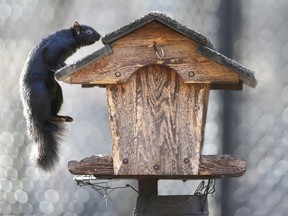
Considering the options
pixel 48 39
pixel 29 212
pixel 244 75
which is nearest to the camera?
pixel 244 75

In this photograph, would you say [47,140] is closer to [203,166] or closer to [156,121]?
[156,121]

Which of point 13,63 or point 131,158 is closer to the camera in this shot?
point 131,158

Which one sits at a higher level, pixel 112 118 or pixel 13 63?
pixel 13 63

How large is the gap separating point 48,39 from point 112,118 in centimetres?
46

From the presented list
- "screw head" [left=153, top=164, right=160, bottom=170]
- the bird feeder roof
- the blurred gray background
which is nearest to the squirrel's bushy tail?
the bird feeder roof

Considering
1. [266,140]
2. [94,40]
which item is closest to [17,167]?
[266,140]

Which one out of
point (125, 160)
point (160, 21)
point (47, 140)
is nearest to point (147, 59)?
point (160, 21)

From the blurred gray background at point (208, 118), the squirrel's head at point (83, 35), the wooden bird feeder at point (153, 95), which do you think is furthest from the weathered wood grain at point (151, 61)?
the blurred gray background at point (208, 118)

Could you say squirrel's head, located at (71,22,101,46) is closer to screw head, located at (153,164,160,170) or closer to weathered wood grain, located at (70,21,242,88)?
weathered wood grain, located at (70,21,242,88)

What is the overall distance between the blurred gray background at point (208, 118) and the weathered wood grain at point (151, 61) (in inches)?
49.7

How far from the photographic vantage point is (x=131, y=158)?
9.11 ft

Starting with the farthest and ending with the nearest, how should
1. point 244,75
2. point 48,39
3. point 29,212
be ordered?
1. point 29,212
2. point 48,39
3. point 244,75

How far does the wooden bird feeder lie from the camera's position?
9.05ft

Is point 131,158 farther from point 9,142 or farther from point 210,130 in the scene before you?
point 9,142
